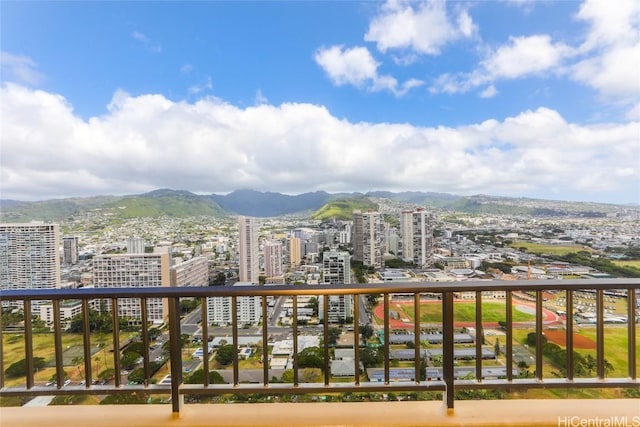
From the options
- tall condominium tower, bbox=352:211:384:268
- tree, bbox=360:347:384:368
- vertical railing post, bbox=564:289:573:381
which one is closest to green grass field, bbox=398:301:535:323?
vertical railing post, bbox=564:289:573:381

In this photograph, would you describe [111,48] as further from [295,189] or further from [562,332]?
[562,332]

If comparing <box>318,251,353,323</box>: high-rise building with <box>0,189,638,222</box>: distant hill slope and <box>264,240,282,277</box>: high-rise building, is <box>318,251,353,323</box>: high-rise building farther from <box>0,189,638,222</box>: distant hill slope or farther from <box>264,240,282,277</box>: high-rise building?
<box>0,189,638,222</box>: distant hill slope

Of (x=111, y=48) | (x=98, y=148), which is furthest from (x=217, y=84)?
(x=98, y=148)

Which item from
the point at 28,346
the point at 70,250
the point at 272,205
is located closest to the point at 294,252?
the point at 272,205

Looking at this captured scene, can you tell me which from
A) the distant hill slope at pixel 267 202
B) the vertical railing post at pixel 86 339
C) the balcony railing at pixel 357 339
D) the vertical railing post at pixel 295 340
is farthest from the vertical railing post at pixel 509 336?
the distant hill slope at pixel 267 202

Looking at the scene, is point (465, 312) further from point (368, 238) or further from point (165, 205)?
point (165, 205)
